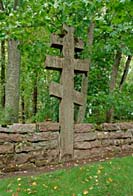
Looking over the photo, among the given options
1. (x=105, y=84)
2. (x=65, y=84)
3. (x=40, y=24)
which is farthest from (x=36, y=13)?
(x=105, y=84)

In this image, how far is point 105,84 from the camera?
27.2 feet

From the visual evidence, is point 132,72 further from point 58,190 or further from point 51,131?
point 58,190

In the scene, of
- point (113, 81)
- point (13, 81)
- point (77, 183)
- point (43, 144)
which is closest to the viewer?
point (77, 183)

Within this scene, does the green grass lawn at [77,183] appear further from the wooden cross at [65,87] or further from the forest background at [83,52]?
the forest background at [83,52]

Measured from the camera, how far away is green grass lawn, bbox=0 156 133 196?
4.04 m

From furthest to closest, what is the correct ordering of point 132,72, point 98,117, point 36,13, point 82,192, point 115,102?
1. point 132,72
2. point 98,117
3. point 115,102
4. point 36,13
5. point 82,192

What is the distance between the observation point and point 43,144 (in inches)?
207

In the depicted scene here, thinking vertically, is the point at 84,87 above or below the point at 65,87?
above

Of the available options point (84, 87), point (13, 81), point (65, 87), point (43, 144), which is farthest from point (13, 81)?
point (43, 144)

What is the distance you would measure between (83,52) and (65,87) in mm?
1542

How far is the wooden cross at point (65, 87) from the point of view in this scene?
5305mm

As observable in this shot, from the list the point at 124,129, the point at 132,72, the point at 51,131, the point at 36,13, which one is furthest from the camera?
the point at 132,72

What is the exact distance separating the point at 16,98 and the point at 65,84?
2272 mm

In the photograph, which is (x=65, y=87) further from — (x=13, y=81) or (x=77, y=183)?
(x=13, y=81)
